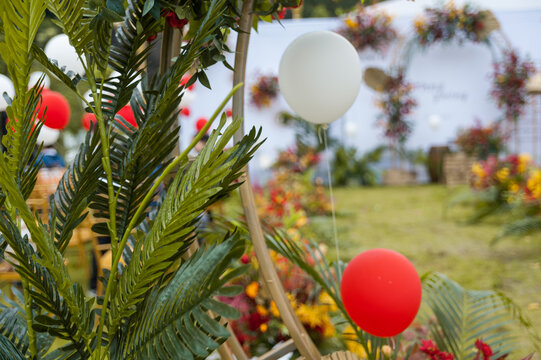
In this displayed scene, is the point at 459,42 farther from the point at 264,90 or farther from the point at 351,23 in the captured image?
the point at 264,90

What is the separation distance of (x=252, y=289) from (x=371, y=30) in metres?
7.83

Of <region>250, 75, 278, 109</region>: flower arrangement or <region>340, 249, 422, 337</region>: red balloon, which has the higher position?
<region>250, 75, 278, 109</region>: flower arrangement

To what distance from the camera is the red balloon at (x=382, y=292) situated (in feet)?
4.25

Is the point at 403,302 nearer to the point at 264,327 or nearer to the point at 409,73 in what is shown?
the point at 264,327

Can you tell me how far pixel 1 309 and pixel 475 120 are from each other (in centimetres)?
904

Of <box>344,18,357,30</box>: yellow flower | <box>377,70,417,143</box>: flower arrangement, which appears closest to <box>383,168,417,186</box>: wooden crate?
<box>377,70,417,143</box>: flower arrangement

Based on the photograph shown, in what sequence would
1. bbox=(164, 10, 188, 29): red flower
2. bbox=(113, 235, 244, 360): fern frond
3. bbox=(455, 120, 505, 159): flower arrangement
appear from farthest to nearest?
bbox=(455, 120, 505, 159): flower arrangement
bbox=(164, 10, 188, 29): red flower
bbox=(113, 235, 244, 360): fern frond

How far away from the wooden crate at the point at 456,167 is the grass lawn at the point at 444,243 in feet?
3.54

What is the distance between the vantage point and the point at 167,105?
0.95m

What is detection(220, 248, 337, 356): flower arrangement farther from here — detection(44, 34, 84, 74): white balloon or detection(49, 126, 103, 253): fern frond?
detection(44, 34, 84, 74): white balloon

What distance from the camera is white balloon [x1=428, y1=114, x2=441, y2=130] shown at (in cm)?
890

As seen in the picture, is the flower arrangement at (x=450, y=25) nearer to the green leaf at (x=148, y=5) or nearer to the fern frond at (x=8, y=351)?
the green leaf at (x=148, y=5)

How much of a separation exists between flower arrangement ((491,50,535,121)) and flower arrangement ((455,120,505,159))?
1.64 feet

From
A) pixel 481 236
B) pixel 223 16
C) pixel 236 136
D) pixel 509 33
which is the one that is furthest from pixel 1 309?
Result: pixel 509 33
